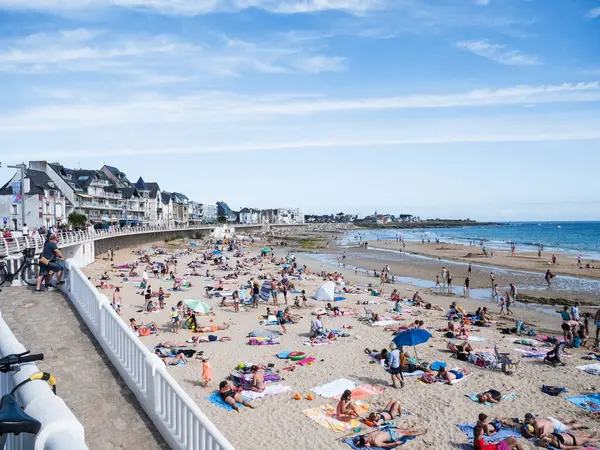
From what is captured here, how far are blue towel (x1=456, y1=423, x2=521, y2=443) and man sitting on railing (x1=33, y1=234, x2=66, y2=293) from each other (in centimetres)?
955

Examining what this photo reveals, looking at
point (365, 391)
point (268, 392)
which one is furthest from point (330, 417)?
point (268, 392)

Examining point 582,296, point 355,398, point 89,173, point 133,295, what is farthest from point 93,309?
point 89,173

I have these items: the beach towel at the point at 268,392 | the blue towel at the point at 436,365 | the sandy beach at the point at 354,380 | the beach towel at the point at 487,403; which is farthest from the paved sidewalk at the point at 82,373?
the blue towel at the point at 436,365

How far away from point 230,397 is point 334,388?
2.76 meters

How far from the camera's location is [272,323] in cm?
1820

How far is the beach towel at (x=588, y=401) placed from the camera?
35.0ft

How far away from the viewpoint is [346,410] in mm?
9961

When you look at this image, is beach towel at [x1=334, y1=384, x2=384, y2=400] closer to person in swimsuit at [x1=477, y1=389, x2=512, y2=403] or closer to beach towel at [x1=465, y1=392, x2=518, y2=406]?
beach towel at [x1=465, y1=392, x2=518, y2=406]

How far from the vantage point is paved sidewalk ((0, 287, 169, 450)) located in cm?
500

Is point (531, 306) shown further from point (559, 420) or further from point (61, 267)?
point (61, 267)

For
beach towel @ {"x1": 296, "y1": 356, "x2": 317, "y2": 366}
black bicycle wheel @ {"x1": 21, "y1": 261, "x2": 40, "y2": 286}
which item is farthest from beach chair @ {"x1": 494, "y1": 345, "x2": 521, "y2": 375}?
black bicycle wheel @ {"x1": 21, "y1": 261, "x2": 40, "y2": 286}

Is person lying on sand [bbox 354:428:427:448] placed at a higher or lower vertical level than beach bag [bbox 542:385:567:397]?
higher

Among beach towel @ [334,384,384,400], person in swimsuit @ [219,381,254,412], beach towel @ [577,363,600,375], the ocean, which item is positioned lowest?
the ocean

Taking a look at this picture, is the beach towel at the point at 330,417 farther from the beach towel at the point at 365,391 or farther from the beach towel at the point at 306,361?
the beach towel at the point at 306,361
